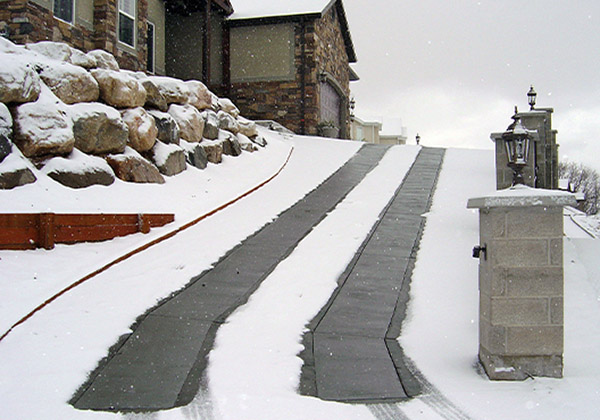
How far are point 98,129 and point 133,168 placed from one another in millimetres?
868

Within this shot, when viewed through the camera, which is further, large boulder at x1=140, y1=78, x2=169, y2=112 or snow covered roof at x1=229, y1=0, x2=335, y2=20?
snow covered roof at x1=229, y1=0, x2=335, y2=20

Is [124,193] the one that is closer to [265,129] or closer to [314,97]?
[265,129]

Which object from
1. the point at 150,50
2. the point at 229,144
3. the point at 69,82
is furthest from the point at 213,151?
the point at 150,50

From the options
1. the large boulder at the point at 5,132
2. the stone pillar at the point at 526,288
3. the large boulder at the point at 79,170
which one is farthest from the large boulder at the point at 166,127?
the stone pillar at the point at 526,288

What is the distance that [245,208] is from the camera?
31.6 feet

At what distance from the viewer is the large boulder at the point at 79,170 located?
7.93 meters

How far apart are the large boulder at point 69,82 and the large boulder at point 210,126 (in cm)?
338

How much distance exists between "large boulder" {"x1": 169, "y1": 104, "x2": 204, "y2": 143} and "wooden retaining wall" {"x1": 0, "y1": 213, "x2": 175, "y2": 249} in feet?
12.9

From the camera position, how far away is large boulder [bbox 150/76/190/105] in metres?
11.7

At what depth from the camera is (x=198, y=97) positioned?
12984 mm

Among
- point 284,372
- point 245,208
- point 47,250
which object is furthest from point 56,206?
point 284,372

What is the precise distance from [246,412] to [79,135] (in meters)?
6.68

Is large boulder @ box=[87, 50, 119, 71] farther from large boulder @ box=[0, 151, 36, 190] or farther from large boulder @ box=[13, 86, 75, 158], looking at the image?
large boulder @ box=[0, 151, 36, 190]

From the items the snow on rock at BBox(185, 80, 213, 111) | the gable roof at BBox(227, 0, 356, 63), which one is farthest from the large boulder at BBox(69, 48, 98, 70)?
the gable roof at BBox(227, 0, 356, 63)
